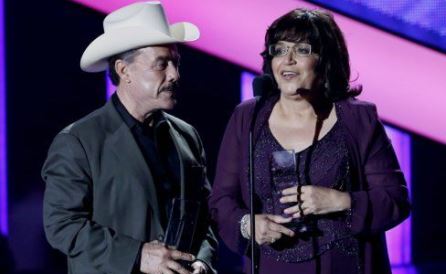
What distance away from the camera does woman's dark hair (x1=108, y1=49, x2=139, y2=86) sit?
270 centimetres

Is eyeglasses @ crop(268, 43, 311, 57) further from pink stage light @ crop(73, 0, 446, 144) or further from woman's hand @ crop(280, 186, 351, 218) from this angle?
pink stage light @ crop(73, 0, 446, 144)

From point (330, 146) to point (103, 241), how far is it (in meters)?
0.78

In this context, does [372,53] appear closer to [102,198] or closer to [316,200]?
[316,200]

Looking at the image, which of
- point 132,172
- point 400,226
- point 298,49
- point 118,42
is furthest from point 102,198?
point 400,226

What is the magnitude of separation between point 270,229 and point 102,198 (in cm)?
54

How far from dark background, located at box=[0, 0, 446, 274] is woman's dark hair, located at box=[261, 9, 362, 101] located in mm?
1992

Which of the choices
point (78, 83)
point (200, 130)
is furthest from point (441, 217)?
point (78, 83)

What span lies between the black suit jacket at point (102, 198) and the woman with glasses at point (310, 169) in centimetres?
18

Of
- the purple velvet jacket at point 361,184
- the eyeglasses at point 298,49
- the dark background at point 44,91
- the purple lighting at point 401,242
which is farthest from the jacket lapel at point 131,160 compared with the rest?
the purple lighting at point 401,242

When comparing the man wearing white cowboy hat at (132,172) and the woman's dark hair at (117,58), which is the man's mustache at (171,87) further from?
the woman's dark hair at (117,58)

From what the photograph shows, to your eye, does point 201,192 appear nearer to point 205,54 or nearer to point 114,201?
point 114,201

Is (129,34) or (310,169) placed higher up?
(129,34)

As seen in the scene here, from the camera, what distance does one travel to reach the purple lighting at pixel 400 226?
15.2ft

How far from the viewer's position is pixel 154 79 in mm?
2643
